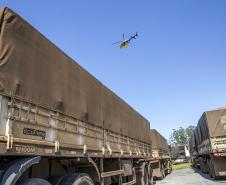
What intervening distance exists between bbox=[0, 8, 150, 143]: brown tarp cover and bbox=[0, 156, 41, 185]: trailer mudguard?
96 centimetres

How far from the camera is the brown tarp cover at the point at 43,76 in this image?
3969mm

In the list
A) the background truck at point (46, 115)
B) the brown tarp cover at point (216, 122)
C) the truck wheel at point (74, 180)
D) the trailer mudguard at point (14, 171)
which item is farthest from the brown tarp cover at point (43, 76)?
the brown tarp cover at point (216, 122)

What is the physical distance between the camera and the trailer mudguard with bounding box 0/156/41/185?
131 inches

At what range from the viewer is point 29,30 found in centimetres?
457

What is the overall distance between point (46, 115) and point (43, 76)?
704 mm

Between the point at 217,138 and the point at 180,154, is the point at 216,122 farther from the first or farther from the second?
the point at 180,154

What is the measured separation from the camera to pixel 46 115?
15.1 feet

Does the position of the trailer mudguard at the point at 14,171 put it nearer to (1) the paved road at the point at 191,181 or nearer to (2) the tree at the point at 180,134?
(1) the paved road at the point at 191,181

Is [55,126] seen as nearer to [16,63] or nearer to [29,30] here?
[16,63]

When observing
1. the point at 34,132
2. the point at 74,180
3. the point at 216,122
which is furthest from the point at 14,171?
the point at 216,122

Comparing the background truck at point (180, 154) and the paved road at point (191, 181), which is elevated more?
the background truck at point (180, 154)

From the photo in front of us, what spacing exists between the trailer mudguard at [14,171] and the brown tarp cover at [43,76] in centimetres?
96

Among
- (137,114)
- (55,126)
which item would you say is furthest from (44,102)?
(137,114)

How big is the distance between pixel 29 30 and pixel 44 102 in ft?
4.08
